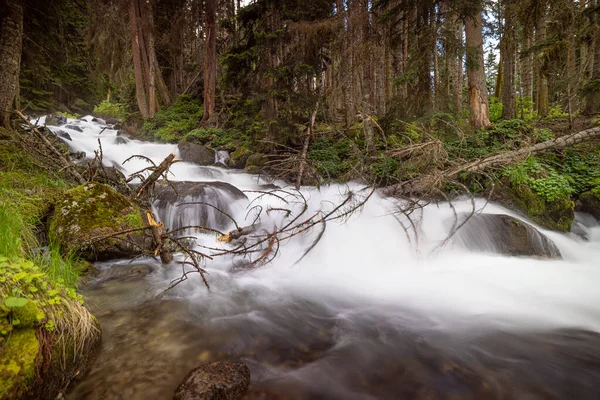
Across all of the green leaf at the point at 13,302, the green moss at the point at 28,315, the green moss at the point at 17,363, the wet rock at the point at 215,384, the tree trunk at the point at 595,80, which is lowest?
the wet rock at the point at 215,384

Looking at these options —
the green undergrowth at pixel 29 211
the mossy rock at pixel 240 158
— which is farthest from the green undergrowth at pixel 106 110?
the green undergrowth at pixel 29 211

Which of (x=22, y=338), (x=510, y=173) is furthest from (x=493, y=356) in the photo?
(x=510, y=173)

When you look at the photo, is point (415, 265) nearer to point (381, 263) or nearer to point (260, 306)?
point (381, 263)

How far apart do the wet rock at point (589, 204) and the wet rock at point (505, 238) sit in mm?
2515

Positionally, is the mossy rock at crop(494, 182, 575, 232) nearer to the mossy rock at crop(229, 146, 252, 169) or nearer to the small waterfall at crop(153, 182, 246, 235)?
the small waterfall at crop(153, 182, 246, 235)

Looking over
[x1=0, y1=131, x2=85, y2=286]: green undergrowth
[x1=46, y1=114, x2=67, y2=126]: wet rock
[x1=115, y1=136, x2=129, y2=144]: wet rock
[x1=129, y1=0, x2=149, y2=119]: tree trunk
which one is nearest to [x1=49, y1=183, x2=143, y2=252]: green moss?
[x1=0, y1=131, x2=85, y2=286]: green undergrowth

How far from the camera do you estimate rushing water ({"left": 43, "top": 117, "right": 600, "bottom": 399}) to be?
97.6 inches

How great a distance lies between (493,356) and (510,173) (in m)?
5.76

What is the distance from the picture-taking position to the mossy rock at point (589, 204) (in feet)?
22.6

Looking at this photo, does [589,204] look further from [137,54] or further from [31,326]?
[137,54]

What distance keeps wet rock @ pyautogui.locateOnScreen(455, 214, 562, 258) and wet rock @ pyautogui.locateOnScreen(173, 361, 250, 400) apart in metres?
5.18

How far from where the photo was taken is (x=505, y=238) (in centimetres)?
560

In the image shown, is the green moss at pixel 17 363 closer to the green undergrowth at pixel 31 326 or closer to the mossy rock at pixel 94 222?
the green undergrowth at pixel 31 326

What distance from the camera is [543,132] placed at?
25.6 ft
